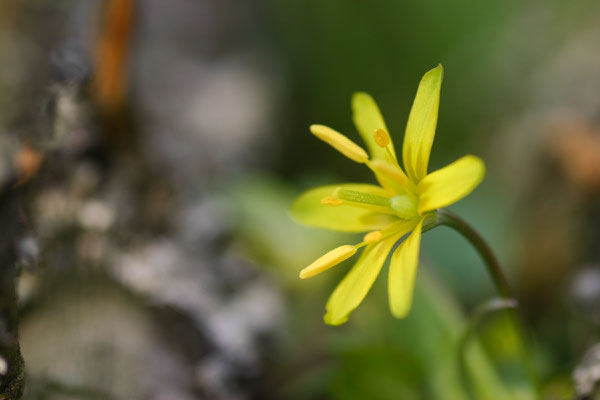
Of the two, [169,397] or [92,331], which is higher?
[92,331]

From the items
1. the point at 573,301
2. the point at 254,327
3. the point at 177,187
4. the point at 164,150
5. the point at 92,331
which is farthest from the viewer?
the point at 164,150

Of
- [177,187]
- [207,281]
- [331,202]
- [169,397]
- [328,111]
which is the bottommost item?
[169,397]

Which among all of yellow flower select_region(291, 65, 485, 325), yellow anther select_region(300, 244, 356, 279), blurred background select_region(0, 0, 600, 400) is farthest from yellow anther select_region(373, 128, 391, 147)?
blurred background select_region(0, 0, 600, 400)

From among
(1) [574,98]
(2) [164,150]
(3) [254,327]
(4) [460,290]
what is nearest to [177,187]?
(2) [164,150]

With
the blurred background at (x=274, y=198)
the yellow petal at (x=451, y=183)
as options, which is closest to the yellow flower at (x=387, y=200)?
the yellow petal at (x=451, y=183)

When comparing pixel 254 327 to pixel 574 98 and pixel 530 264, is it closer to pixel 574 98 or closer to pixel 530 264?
pixel 530 264

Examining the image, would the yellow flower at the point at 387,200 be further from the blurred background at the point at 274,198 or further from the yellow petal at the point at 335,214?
the blurred background at the point at 274,198
